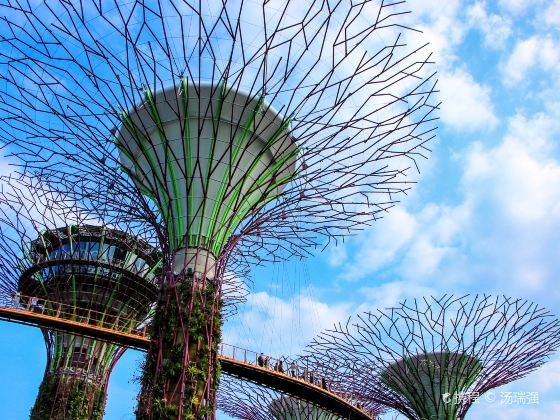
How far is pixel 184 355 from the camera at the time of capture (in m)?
13.5

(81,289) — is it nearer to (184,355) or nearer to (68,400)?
(68,400)

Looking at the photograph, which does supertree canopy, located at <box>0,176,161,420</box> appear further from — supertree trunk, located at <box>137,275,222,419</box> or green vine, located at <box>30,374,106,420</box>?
supertree trunk, located at <box>137,275,222,419</box>

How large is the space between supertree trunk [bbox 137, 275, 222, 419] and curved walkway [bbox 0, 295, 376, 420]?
733 cm

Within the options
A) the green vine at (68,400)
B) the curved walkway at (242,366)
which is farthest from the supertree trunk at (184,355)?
the green vine at (68,400)

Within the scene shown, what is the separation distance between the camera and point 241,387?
29906 millimetres

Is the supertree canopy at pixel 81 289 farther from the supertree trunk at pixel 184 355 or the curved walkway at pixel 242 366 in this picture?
the supertree trunk at pixel 184 355

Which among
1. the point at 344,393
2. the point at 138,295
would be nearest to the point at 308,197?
the point at 344,393

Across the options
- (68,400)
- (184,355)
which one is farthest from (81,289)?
(184,355)

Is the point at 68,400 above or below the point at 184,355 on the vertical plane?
above

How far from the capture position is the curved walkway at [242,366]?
22.9 metres

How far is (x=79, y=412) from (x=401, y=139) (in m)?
20.5

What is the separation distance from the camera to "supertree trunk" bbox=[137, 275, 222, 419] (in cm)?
1301

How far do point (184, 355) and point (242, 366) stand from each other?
451 inches

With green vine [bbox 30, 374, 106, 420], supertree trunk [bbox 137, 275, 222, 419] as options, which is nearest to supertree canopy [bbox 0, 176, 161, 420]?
green vine [bbox 30, 374, 106, 420]
